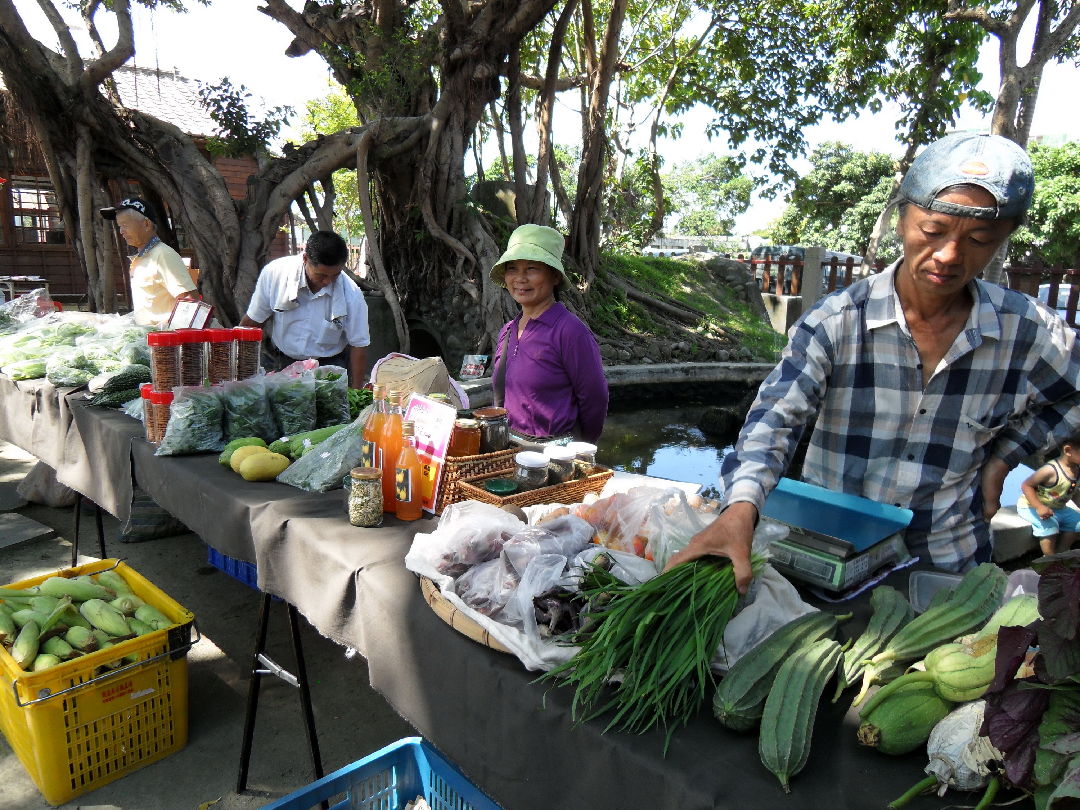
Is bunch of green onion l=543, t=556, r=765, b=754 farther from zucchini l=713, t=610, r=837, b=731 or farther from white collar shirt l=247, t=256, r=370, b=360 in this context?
white collar shirt l=247, t=256, r=370, b=360

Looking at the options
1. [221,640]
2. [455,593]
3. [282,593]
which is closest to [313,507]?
[282,593]

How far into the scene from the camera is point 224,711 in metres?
2.69

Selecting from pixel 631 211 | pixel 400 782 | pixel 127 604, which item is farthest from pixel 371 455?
pixel 631 211

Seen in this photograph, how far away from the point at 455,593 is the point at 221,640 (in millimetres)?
2307

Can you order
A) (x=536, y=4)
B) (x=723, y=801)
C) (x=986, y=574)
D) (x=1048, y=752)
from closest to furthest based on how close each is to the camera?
1. (x=1048, y=752)
2. (x=723, y=801)
3. (x=986, y=574)
4. (x=536, y=4)

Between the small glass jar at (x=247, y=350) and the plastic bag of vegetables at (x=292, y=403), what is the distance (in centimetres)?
20

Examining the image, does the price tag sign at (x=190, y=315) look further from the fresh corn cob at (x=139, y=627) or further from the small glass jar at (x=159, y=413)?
the fresh corn cob at (x=139, y=627)

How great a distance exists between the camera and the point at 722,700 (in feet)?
3.39

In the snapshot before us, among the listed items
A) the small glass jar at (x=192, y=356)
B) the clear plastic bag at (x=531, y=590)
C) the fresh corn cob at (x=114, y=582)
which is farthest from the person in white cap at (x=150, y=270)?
the clear plastic bag at (x=531, y=590)

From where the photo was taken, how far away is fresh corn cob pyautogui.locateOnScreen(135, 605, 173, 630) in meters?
2.35

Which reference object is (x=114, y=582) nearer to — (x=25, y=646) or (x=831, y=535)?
(x=25, y=646)

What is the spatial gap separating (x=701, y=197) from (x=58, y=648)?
218 ft

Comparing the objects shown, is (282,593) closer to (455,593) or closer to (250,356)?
(455,593)

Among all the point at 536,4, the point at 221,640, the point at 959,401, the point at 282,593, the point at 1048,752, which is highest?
the point at 536,4
